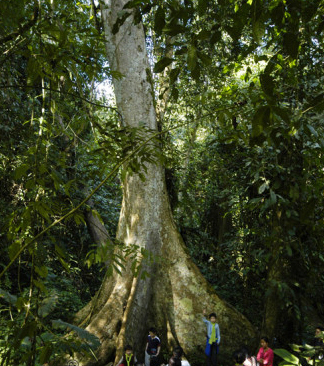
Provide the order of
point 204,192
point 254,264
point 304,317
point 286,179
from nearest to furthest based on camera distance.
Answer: point 286,179 → point 304,317 → point 254,264 → point 204,192

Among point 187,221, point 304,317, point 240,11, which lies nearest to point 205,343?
point 304,317

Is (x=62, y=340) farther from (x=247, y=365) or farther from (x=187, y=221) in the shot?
(x=187, y=221)

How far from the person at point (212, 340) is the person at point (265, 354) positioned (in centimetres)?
73

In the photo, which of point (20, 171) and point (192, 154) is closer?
point (20, 171)

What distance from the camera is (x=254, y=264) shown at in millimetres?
6156

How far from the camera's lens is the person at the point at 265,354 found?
14.8ft

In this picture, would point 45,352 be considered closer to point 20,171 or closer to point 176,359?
point 20,171

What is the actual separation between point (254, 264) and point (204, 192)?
372 cm

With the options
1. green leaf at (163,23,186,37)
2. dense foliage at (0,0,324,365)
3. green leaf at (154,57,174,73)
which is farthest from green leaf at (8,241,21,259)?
green leaf at (163,23,186,37)

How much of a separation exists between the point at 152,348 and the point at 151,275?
39.3 inches

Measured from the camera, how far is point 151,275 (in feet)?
17.8

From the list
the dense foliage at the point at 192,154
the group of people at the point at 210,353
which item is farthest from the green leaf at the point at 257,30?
the group of people at the point at 210,353

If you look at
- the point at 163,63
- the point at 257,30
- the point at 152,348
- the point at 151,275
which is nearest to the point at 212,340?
the point at 152,348

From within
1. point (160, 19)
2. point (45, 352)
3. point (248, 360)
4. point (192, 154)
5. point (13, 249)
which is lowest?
point (248, 360)
